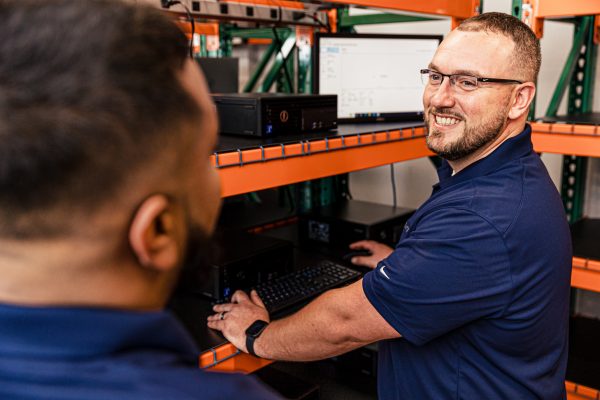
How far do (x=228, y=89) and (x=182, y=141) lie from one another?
1820 mm

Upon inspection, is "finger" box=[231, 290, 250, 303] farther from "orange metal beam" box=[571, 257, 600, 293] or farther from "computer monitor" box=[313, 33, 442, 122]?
A: "orange metal beam" box=[571, 257, 600, 293]

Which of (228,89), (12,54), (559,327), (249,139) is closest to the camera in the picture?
(12,54)

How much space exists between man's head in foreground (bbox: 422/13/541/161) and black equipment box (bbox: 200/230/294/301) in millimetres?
541

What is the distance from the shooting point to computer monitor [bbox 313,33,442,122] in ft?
6.19

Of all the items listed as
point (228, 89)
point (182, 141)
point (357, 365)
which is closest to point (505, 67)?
point (182, 141)

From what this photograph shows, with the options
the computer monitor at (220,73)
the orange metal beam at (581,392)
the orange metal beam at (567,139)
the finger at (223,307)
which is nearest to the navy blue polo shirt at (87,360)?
the finger at (223,307)

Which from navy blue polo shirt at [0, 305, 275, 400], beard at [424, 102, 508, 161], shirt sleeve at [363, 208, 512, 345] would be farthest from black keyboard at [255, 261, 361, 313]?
navy blue polo shirt at [0, 305, 275, 400]

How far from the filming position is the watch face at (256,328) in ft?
4.03

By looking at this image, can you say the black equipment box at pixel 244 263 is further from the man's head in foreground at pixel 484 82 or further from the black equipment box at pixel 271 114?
the man's head in foreground at pixel 484 82

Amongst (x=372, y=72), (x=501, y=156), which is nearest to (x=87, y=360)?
(x=501, y=156)

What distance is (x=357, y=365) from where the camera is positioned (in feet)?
7.78

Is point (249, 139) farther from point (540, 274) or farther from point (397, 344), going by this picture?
point (540, 274)

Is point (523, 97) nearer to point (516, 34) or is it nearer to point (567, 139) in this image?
point (516, 34)

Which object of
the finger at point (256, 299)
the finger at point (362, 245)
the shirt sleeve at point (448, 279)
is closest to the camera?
the shirt sleeve at point (448, 279)
